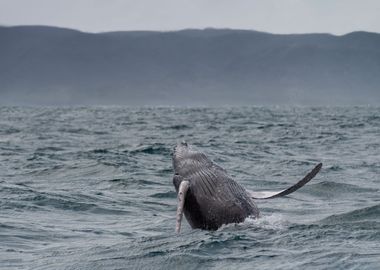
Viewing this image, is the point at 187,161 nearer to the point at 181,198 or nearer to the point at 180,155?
the point at 180,155

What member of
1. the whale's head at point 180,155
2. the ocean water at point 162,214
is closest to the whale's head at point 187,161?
the whale's head at point 180,155

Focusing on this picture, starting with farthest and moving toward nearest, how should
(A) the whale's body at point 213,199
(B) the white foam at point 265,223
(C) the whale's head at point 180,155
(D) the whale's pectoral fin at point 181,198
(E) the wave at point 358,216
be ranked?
(E) the wave at point 358,216
(C) the whale's head at point 180,155
(A) the whale's body at point 213,199
(B) the white foam at point 265,223
(D) the whale's pectoral fin at point 181,198

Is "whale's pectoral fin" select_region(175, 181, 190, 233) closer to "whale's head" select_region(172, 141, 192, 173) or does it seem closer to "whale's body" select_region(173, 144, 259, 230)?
"whale's body" select_region(173, 144, 259, 230)

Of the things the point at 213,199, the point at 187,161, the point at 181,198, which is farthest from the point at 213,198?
the point at 187,161

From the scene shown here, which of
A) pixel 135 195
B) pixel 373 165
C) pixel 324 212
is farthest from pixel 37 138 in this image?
pixel 324 212

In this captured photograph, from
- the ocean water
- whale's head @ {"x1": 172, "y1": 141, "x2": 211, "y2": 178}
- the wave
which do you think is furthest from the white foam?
whale's head @ {"x1": 172, "y1": 141, "x2": 211, "y2": 178}

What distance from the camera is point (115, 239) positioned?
1115 centimetres

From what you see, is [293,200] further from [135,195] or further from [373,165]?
[373,165]

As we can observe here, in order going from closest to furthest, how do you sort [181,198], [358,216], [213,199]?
[181,198]
[213,199]
[358,216]

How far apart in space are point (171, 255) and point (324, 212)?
16.2 feet

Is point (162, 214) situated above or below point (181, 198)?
below

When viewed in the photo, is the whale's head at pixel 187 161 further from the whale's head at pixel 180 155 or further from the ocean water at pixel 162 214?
the ocean water at pixel 162 214

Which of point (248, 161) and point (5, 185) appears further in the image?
point (248, 161)

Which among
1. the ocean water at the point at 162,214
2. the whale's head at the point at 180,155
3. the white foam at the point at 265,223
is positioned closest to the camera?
the ocean water at the point at 162,214
